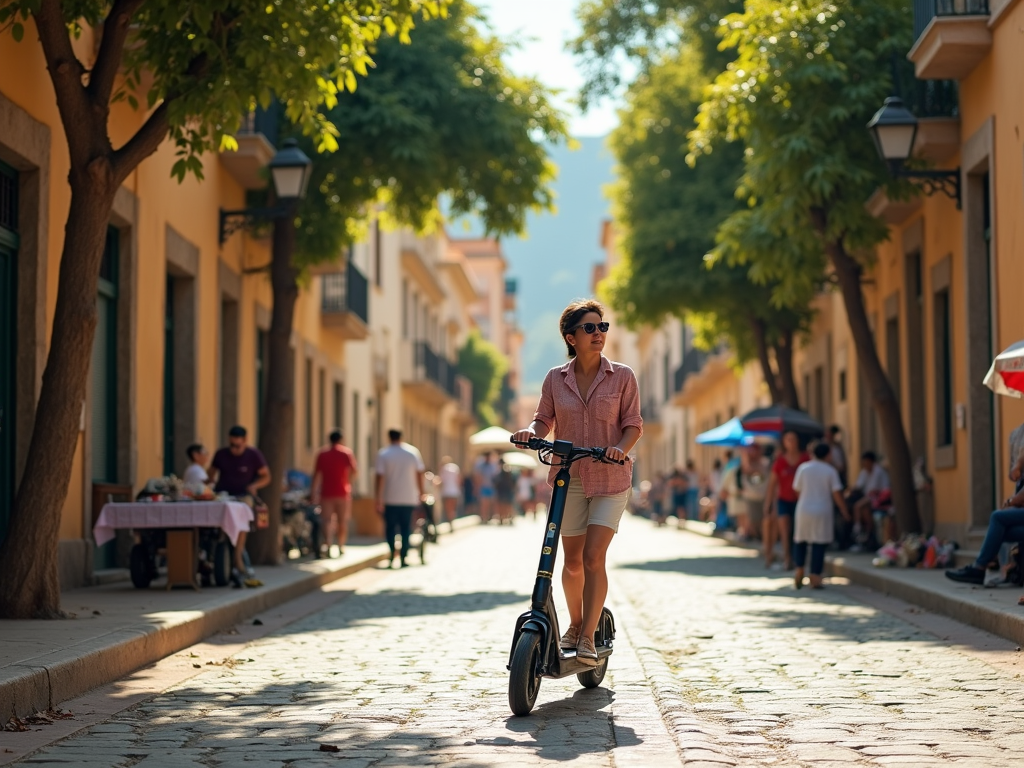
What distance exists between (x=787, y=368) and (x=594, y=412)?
67.3ft

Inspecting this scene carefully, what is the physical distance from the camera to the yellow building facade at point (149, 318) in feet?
42.0

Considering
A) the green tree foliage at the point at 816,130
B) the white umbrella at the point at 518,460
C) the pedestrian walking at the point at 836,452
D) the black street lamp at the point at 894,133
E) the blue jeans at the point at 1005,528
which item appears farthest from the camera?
the white umbrella at the point at 518,460

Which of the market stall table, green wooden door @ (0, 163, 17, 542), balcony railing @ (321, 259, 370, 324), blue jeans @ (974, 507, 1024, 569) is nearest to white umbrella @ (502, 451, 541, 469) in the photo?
balcony railing @ (321, 259, 370, 324)

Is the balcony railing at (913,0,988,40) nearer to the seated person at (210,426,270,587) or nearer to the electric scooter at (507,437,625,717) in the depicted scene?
the seated person at (210,426,270,587)

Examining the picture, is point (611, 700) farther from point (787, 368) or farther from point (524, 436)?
point (787, 368)

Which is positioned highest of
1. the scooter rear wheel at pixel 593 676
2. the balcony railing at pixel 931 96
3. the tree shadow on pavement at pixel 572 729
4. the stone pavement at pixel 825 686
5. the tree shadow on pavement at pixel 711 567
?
the balcony railing at pixel 931 96

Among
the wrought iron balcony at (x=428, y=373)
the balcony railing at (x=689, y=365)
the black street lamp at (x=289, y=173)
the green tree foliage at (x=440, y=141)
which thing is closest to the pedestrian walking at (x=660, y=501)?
the balcony railing at (x=689, y=365)

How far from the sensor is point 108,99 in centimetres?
1097

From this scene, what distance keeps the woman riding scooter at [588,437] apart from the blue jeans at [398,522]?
1244 cm

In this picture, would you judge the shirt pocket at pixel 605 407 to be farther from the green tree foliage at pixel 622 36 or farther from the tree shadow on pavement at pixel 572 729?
the green tree foliage at pixel 622 36

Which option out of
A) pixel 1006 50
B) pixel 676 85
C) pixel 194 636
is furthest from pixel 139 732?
pixel 676 85

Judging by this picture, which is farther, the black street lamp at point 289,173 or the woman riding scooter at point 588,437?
the black street lamp at point 289,173

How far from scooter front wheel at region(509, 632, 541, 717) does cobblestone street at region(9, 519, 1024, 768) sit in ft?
0.29

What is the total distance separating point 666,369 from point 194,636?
190 feet
